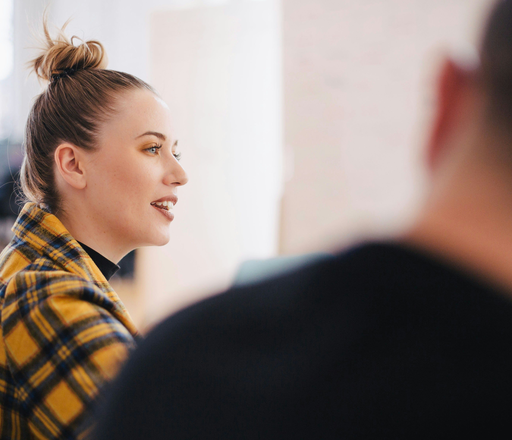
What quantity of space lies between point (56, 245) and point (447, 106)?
0.85m

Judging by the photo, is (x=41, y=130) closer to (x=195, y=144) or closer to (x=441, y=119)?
(x=441, y=119)

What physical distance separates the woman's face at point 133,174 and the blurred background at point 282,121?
1.75 m

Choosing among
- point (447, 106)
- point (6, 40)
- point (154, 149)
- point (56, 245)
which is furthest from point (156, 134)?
point (6, 40)

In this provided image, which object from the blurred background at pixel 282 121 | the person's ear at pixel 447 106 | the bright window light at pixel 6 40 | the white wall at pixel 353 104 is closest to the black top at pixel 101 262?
the person's ear at pixel 447 106

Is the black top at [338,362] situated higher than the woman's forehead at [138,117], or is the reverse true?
the woman's forehead at [138,117]

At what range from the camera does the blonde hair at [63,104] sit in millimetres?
1134

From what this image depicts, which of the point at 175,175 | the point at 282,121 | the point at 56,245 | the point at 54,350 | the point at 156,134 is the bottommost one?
the point at 54,350

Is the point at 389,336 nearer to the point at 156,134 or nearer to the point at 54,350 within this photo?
the point at 54,350

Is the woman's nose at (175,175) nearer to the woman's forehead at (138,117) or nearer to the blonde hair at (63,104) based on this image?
the woman's forehead at (138,117)

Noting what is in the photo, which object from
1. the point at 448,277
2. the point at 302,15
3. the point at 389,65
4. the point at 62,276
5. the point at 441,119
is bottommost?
the point at 62,276

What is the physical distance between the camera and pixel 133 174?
3.77 ft

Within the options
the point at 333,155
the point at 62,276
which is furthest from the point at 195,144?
the point at 62,276

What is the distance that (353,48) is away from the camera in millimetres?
3039

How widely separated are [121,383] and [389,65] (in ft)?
9.86
